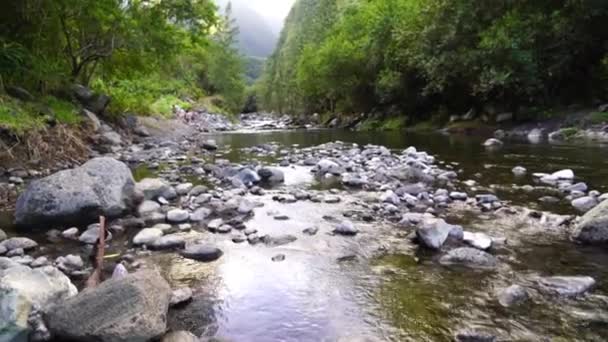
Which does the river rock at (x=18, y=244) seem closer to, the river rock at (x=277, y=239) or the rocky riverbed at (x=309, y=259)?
the rocky riverbed at (x=309, y=259)

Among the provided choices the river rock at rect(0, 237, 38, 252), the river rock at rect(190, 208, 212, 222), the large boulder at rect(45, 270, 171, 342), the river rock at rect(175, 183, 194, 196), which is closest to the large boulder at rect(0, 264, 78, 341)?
the large boulder at rect(45, 270, 171, 342)

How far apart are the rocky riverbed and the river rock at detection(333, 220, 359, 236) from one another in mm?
18

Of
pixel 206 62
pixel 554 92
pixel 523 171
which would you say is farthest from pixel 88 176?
pixel 206 62

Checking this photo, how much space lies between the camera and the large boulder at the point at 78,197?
5.69m

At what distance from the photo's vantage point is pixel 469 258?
445 cm

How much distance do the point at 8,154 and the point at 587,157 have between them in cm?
1273

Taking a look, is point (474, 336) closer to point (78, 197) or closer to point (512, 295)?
point (512, 295)

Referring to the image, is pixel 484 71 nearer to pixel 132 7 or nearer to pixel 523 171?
pixel 523 171

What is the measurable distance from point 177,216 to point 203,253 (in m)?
1.51

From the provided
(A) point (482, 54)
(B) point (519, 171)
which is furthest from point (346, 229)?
(A) point (482, 54)

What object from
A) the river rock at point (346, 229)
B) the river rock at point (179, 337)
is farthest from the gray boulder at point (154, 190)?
the river rock at point (179, 337)

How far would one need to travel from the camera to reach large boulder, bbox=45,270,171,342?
9.68ft

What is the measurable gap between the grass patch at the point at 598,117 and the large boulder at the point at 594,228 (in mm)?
13916

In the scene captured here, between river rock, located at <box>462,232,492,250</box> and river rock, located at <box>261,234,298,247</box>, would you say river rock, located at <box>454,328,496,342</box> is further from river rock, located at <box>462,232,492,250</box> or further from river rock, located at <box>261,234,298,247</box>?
river rock, located at <box>261,234,298,247</box>
